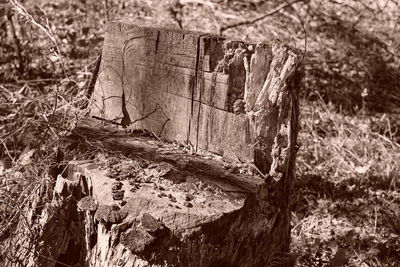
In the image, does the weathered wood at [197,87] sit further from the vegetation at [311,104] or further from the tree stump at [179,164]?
the vegetation at [311,104]

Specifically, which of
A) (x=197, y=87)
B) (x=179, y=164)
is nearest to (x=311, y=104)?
(x=197, y=87)

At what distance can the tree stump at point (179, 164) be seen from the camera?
2.39m

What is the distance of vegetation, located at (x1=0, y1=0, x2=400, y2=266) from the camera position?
143 inches

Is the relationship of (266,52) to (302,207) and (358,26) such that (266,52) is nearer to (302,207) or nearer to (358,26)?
(302,207)

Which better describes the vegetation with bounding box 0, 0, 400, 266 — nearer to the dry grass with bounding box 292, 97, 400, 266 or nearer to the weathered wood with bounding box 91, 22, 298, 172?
the dry grass with bounding box 292, 97, 400, 266

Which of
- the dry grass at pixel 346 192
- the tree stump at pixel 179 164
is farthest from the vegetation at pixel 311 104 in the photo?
the tree stump at pixel 179 164

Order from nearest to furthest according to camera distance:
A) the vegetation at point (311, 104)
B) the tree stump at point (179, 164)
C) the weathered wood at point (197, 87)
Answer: the tree stump at point (179, 164) < the weathered wood at point (197, 87) < the vegetation at point (311, 104)

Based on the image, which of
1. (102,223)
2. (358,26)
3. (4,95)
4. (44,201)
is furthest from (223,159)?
(358,26)

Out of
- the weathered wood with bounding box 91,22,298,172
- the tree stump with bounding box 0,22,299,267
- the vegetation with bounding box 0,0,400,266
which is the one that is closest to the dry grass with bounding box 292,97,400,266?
the vegetation with bounding box 0,0,400,266

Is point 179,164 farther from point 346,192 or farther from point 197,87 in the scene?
point 346,192

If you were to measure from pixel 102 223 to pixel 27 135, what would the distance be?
1.95m

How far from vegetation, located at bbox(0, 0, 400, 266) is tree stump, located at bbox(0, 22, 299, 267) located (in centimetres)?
29

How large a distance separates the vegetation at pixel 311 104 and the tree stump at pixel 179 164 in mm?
290

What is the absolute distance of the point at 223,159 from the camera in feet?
9.53
